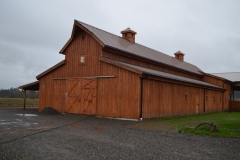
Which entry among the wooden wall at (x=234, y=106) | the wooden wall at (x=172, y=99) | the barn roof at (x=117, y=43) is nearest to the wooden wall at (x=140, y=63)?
the barn roof at (x=117, y=43)

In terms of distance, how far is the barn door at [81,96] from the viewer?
18.5 meters

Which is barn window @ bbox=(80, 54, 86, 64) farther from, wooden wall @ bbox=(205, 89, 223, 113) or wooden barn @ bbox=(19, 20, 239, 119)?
wooden wall @ bbox=(205, 89, 223, 113)

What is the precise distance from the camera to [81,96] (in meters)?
19.3

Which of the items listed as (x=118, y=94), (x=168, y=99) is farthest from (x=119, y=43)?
(x=168, y=99)

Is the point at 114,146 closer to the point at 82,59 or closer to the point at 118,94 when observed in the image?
the point at 118,94

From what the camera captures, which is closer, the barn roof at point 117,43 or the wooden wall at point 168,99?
the wooden wall at point 168,99

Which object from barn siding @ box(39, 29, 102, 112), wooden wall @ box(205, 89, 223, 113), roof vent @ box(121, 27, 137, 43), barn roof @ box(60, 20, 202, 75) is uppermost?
roof vent @ box(121, 27, 137, 43)

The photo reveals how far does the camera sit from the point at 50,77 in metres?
22.3

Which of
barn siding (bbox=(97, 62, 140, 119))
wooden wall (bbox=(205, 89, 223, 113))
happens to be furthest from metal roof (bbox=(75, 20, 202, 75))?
wooden wall (bbox=(205, 89, 223, 113))

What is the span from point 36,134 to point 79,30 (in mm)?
12497

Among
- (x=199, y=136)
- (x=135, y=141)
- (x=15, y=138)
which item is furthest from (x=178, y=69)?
(x=15, y=138)

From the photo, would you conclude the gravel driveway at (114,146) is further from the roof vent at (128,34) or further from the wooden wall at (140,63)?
the roof vent at (128,34)

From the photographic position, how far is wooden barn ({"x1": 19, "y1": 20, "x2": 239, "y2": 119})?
16.6m

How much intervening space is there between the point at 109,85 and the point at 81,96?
304 cm
